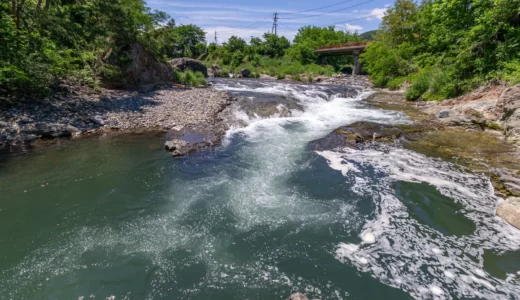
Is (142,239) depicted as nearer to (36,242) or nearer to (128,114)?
(36,242)

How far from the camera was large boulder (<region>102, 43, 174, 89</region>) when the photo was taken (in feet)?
52.2

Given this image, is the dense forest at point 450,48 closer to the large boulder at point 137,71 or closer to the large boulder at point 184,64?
the large boulder at point 137,71

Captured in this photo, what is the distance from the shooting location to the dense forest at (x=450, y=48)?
13.4m

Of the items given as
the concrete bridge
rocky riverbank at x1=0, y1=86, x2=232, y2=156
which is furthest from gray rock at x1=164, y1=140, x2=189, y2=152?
the concrete bridge

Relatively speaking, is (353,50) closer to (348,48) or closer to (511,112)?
(348,48)

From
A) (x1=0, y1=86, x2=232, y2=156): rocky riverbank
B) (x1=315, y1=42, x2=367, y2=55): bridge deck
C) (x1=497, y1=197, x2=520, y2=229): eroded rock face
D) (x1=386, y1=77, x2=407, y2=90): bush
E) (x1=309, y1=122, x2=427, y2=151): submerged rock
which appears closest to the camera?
(x1=497, y1=197, x2=520, y2=229): eroded rock face

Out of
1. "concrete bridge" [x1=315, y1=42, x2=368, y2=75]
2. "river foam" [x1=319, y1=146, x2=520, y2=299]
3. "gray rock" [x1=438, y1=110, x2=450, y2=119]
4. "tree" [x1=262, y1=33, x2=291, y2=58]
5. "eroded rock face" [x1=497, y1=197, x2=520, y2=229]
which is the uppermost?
"tree" [x1=262, y1=33, x2=291, y2=58]

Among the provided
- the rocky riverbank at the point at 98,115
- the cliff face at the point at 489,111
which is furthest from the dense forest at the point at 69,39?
the cliff face at the point at 489,111

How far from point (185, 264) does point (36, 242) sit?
288cm

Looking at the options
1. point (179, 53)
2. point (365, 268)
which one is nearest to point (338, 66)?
point (179, 53)

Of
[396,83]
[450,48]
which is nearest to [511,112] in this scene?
[450,48]

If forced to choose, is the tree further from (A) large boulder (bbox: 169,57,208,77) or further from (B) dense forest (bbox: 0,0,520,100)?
(B) dense forest (bbox: 0,0,520,100)

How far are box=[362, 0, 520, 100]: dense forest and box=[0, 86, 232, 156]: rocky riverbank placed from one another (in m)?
14.3

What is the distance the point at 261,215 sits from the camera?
5609 mm
